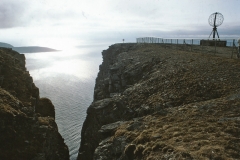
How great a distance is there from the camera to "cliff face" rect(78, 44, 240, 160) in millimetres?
12703

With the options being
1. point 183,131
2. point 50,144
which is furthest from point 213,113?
point 50,144

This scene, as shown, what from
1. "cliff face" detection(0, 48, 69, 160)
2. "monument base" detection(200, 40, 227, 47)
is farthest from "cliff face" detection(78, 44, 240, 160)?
"monument base" detection(200, 40, 227, 47)

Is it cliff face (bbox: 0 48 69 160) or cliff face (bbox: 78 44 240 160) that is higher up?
cliff face (bbox: 78 44 240 160)

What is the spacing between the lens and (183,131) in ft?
48.5

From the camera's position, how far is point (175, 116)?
60.2 feet

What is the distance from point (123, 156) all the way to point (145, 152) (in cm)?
258

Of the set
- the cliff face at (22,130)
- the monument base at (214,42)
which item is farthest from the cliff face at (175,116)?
the monument base at (214,42)

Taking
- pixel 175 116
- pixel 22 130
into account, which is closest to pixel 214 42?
pixel 175 116

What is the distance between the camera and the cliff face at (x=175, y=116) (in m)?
12.7

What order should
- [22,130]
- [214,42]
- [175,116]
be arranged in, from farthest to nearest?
[214,42], [22,130], [175,116]

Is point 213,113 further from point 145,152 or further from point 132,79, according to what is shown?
point 132,79

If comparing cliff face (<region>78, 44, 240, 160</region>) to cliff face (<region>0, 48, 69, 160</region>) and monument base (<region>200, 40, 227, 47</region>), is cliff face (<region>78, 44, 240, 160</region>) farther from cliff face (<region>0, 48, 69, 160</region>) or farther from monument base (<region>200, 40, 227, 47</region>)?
monument base (<region>200, 40, 227, 47</region>)

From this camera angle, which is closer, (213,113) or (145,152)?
(145,152)

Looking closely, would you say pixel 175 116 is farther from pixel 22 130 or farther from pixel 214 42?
pixel 214 42
